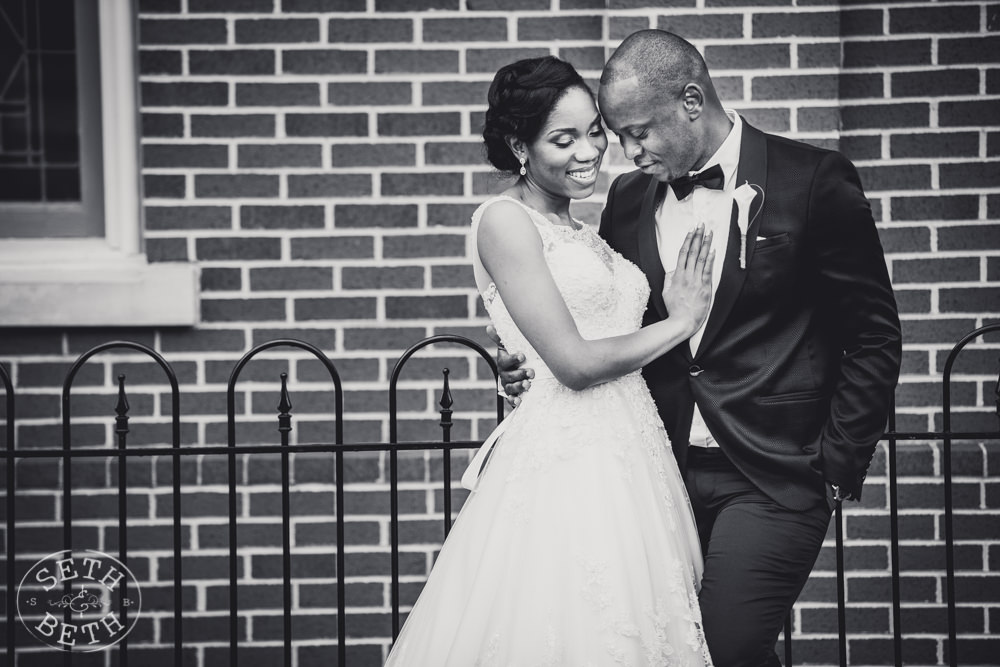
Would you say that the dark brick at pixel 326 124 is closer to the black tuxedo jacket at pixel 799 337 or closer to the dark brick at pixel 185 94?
the dark brick at pixel 185 94

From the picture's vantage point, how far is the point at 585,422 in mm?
2539

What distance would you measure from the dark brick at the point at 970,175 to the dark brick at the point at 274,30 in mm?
2542

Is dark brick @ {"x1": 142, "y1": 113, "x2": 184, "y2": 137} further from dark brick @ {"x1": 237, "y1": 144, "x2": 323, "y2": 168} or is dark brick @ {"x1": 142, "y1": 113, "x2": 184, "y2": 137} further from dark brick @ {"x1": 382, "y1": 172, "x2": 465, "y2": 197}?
dark brick @ {"x1": 382, "y1": 172, "x2": 465, "y2": 197}

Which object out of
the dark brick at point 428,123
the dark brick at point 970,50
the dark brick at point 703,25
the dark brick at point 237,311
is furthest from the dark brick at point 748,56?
the dark brick at point 237,311

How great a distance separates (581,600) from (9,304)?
271cm

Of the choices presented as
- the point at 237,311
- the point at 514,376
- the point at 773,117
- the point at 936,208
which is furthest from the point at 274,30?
the point at 936,208

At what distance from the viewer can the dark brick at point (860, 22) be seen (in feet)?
13.1

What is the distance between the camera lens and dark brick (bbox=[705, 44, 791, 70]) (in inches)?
152

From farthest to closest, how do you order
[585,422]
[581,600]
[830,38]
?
[830,38] → [585,422] → [581,600]

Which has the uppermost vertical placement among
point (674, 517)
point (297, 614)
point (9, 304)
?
point (9, 304)

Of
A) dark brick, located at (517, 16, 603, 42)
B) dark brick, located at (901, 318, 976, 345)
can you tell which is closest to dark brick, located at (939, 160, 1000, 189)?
dark brick, located at (901, 318, 976, 345)

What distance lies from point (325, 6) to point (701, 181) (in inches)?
83.8

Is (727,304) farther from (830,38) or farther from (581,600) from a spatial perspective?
(830,38)

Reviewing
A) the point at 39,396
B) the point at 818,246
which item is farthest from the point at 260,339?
the point at 818,246
